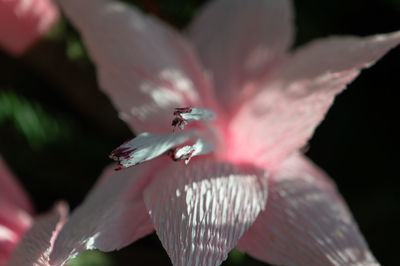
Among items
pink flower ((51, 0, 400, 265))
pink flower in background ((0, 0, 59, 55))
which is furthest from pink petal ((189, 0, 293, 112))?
pink flower in background ((0, 0, 59, 55))

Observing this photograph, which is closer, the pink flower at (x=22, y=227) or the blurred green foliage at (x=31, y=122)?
the pink flower at (x=22, y=227)

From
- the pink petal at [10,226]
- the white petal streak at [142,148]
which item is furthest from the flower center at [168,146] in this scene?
the pink petal at [10,226]

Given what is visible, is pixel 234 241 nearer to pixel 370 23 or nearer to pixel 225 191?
pixel 225 191

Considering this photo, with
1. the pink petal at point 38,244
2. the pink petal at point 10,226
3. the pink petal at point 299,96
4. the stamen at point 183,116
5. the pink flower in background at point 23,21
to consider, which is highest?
the pink flower in background at point 23,21

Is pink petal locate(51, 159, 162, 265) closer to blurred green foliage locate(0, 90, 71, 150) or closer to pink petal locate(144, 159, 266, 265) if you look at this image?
pink petal locate(144, 159, 266, 265)

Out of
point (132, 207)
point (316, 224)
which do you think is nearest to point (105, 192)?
point (132, 207)

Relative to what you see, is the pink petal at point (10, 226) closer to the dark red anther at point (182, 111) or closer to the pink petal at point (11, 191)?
the pink petal at point (11, 191)
